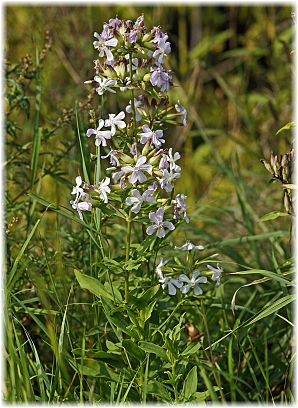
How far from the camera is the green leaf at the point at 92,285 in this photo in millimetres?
1648

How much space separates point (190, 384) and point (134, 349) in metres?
0.14

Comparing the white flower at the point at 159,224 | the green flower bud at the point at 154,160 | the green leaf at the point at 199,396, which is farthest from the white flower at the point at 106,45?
the green leaf at the point at 199,396

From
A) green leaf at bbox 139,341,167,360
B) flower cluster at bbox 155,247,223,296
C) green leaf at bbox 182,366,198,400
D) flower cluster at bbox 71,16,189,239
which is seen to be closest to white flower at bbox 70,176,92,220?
flower cluster at bbox 71,16,189,239

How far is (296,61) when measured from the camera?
2.43m

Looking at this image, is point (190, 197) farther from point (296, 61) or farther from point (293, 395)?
point (293, 395)

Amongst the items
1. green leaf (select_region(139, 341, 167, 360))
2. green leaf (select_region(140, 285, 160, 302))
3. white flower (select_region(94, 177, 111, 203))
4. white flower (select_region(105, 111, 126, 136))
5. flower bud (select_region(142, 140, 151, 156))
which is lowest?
green leaf (select_region(139, 341, 167, 360))

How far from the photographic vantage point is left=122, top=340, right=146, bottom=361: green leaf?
1.62 meters

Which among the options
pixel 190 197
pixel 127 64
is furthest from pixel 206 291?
pixel 190 197

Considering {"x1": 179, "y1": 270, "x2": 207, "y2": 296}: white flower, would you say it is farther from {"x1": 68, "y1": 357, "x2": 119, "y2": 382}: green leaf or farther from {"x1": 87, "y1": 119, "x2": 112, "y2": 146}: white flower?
{"x1": 87, "y1": 119, "x2": 112, "y2": 146}: white flower

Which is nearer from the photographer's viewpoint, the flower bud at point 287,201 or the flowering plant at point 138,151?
the flowering plant at point 138,151

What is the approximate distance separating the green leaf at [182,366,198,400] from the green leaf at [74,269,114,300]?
0.81 ft

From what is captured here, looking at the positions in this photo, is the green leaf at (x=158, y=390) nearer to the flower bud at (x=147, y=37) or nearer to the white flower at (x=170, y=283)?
the white flower at (x=170, y=283)

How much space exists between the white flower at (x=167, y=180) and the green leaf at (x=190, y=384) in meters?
0.39

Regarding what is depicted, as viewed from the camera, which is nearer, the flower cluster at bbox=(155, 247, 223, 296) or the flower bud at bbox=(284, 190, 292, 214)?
the flower cluster at bbox=(155, 247, 223, 296)
